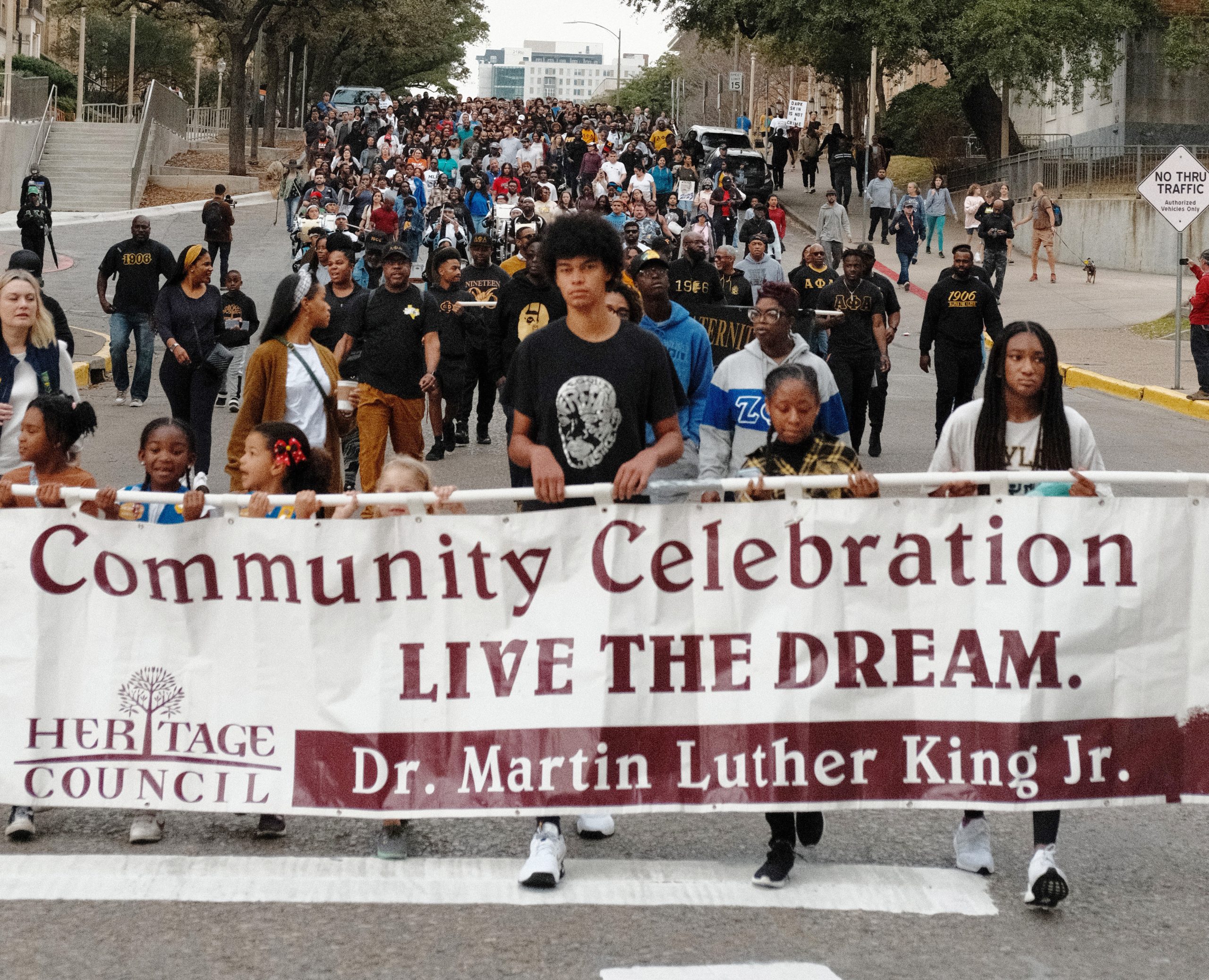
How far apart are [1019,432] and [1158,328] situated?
21.3 m

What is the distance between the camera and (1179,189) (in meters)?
19.3

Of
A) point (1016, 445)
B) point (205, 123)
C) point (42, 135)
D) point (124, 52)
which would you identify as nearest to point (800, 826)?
point (1016, 445)

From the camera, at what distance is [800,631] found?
5188mm

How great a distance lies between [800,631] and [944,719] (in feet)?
1.71

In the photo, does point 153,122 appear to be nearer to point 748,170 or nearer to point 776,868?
point 748,170

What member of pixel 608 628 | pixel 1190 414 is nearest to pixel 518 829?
pixel 608 628

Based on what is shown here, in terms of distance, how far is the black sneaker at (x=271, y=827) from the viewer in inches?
216

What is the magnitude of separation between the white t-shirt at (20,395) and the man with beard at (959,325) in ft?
25.9

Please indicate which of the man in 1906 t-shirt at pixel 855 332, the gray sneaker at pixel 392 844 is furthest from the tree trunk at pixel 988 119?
the gray sneaker at pixel 392 844

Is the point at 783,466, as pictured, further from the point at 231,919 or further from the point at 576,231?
the point at 231,919

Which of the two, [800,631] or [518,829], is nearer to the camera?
[800,631]

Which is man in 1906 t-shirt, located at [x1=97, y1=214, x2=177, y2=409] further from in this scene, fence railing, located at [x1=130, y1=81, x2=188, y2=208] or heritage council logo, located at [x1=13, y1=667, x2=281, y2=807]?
fence railing, located at [x1=130, y1=81, x2=188, y2=208]

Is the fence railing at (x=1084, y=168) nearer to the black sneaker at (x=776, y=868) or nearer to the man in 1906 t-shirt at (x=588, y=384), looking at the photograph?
the man in 1906 t-shirt at (x=588, y=384)

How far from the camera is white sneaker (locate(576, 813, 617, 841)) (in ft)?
18.1
